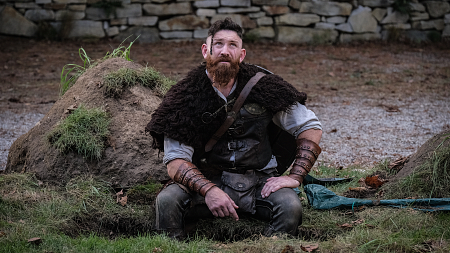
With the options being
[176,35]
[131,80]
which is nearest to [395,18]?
[176,35]

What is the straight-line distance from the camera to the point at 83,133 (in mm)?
4129

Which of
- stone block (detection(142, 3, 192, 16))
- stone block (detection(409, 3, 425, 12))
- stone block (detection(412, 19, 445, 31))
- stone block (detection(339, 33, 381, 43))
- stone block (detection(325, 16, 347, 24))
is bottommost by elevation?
stone block (detection(339, 33, 381, 43))

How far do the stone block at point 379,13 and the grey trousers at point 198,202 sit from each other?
9.97 m

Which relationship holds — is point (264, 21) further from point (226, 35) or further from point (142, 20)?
point (226, 35)

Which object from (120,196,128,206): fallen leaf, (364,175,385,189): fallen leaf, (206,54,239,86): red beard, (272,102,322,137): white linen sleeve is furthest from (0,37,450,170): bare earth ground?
(206,54,239,86): red beard

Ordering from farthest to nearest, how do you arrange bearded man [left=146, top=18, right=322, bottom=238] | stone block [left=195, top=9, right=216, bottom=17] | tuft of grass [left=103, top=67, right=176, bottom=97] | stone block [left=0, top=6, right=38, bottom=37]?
stone block [left=195, top=9, right=216, bottom=17]
stone block [left=0, top=6, right=38, bottom=37]
tuft of grass [left=103, top=67, right=176, bottom=97]
bearded man [left=146, top=18, right=322, bottom=238]

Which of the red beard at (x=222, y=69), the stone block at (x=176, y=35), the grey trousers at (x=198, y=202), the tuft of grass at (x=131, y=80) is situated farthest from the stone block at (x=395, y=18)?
the grey trousers at (x=198, y=202)

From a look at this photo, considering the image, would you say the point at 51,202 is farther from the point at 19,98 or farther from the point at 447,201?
the point at 19,98

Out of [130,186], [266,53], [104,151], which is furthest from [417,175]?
[266,53]

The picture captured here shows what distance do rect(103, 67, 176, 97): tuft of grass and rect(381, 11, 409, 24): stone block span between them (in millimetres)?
8964

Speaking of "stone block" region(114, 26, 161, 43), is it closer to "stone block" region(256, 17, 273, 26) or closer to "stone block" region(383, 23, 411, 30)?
"stone block" region(256, 17, 273, 26)

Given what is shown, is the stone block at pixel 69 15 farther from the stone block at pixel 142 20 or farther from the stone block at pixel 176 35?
the stone block at pixel 176 35

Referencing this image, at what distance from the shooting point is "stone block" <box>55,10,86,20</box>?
454 inches

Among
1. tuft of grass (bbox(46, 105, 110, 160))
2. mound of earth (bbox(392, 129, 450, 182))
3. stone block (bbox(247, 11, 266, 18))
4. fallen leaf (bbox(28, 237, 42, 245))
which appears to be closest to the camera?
fallen leaf (bbox(28, 237, 42, 245))
